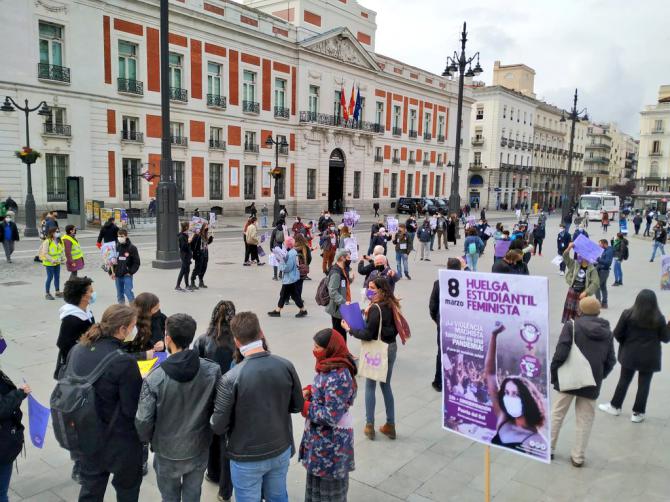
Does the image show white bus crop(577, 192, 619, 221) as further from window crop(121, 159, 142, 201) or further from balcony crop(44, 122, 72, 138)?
balcony crop(44, 122, 72, 138)

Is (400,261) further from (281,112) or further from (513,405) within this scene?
(281,112)

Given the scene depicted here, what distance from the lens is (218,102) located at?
1377 inches

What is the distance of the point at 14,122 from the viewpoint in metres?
25.7

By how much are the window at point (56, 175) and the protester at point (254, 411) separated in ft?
92.3

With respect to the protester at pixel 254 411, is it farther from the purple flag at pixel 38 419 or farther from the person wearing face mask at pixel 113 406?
the purple flag at pixel 38 419

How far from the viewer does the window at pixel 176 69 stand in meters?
32.4

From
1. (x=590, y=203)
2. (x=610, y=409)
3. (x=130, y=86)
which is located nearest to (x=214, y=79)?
(x=130, y=86)

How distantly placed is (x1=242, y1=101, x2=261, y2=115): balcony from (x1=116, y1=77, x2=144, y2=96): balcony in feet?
25.2

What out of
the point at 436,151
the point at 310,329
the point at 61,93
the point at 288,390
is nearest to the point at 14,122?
the point at 61,93

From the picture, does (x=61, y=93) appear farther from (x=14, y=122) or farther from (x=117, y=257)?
(x=117, y=257)

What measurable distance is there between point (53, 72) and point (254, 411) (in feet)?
95.7

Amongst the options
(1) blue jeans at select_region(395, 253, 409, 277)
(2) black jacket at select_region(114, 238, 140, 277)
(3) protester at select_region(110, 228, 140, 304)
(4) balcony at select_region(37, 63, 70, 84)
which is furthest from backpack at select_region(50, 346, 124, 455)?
(4) balcony at select_region(37, 63, 70, 84)

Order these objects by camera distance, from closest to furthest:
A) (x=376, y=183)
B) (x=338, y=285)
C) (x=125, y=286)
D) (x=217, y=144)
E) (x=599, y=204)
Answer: (x=338, y=285), (x=125, y=286), (x=217, y=144), (x=376, y=183), (x=599, y=204)

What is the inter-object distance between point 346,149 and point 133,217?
22.4m
